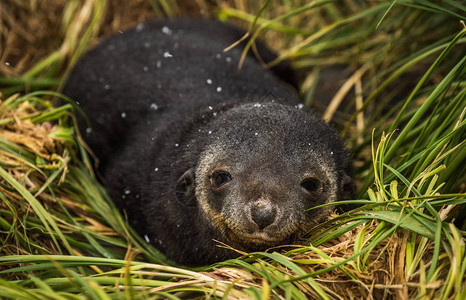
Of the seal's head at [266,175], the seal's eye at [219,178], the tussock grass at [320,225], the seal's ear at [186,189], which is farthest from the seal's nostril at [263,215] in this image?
the seal's ear at [186,189]

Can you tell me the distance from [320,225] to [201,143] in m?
1.00

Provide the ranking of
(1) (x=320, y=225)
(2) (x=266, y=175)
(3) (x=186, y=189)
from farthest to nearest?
(3) (x=186, y=189) → (1) (x=320, y=225) → (2) (x=266, y=175)

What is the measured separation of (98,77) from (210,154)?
7.21ft

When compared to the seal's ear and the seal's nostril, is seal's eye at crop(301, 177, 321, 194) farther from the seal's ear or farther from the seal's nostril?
the seal's ear

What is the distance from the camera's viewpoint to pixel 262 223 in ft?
9.31

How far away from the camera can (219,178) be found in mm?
3221

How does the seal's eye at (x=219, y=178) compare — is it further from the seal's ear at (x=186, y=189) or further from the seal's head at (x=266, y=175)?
the seal's ear at (x=186, y=189)

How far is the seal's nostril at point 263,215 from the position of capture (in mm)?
2805

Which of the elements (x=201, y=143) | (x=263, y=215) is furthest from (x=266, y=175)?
(x=201, y=143)

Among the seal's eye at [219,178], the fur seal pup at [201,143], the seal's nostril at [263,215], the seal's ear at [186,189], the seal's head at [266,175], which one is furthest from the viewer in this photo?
the seal's ear at [186,189]

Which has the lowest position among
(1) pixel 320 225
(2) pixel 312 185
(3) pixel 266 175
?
(1) pixel 320 225

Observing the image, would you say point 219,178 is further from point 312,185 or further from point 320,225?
point 320,225

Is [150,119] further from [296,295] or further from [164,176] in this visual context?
[296,295]

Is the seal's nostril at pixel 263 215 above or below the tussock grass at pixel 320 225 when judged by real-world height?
above
